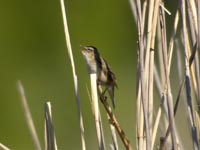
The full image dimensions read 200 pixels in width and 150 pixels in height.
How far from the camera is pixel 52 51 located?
10.8 m

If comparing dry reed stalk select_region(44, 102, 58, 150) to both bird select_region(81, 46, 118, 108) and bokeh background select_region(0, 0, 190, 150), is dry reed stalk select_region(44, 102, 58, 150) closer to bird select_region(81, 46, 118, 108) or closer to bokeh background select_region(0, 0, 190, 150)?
bird select_region(81, 46, 118, 108)

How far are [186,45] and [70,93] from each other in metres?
6.96

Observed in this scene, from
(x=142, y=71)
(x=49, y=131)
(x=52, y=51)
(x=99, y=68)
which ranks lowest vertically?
(x=49, y=131)

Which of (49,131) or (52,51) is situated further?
(52,51)

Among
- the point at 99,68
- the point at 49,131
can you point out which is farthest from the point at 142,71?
the point at 99,68

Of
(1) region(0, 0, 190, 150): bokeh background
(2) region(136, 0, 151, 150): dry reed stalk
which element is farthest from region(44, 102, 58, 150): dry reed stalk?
(1) region(0, 0, 190, 150): bokeh background

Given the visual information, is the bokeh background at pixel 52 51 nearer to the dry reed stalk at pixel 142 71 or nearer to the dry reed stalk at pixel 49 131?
the dry reed stalk at pixel 49 131

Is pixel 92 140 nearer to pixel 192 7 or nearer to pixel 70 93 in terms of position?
pixel 70 93

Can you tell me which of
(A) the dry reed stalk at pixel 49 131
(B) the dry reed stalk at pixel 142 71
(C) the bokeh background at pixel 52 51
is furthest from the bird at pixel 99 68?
(C) the bokeh background at pixel 52 51

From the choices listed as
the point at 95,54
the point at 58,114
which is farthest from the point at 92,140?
the point at 95,54

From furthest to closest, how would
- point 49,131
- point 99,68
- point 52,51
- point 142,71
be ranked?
point 52,51
point 99,68
point 49,131
point 142,71

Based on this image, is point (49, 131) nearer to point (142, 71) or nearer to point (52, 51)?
point (142, 71)

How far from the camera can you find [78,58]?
33.5ft

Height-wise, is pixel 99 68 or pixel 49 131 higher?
pixel 99 68
